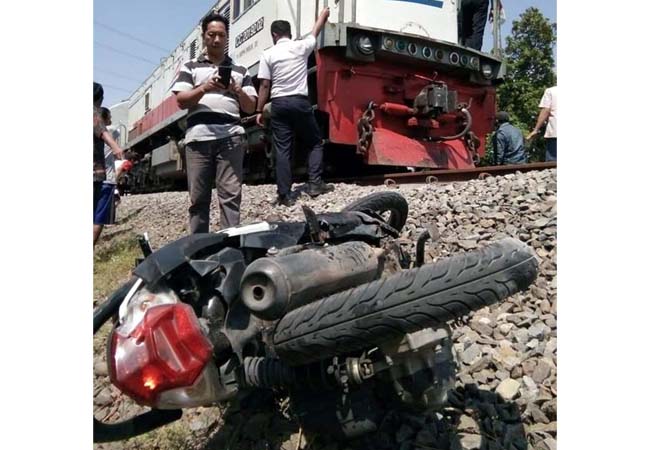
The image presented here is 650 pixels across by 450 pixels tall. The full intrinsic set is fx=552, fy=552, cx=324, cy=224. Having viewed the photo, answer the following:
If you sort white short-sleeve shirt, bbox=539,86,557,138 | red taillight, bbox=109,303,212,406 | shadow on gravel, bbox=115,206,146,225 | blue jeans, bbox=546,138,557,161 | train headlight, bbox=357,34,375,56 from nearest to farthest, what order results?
red taillight, bbox=109,303,212,406
white short-sleeve shirt, bbox=539,86,557,138
blue jeans, bbox=546,138,557,161
shadow on gravel, bbox=115,206,146,225
train headlight, bbox=357,34,375,56

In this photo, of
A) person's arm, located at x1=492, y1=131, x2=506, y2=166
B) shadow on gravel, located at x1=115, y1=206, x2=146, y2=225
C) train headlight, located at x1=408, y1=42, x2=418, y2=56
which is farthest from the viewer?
person's arm, located at x1=492, y1=131, x2=506, y2=166

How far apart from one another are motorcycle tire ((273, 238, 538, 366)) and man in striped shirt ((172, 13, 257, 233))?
82.0 inches

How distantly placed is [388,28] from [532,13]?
13.1ft

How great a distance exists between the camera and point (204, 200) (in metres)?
3.17

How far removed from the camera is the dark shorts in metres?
3.19

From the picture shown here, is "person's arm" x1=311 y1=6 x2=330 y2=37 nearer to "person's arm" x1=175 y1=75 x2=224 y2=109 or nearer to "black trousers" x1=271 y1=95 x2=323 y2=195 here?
"black trousers" x1=271 y1=95 x2=323 y2=195

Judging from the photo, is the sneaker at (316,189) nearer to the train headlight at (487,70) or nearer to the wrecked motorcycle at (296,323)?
the train headlight at (487,70)

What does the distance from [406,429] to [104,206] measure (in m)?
2.38

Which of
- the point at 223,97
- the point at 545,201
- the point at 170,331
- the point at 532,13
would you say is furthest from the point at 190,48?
the point at 170,331

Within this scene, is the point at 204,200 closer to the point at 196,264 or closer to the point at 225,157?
the point at 225,157

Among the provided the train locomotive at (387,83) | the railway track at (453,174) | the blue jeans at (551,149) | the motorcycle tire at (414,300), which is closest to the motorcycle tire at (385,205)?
the motorcycle tire at (414,300)

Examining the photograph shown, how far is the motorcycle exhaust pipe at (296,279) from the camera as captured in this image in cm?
119

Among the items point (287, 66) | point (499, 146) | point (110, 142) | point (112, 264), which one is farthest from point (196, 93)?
point (499, 146)

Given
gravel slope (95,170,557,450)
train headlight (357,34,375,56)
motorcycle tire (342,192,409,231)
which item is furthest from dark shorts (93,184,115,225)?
train headlight (357,34,375,56)
